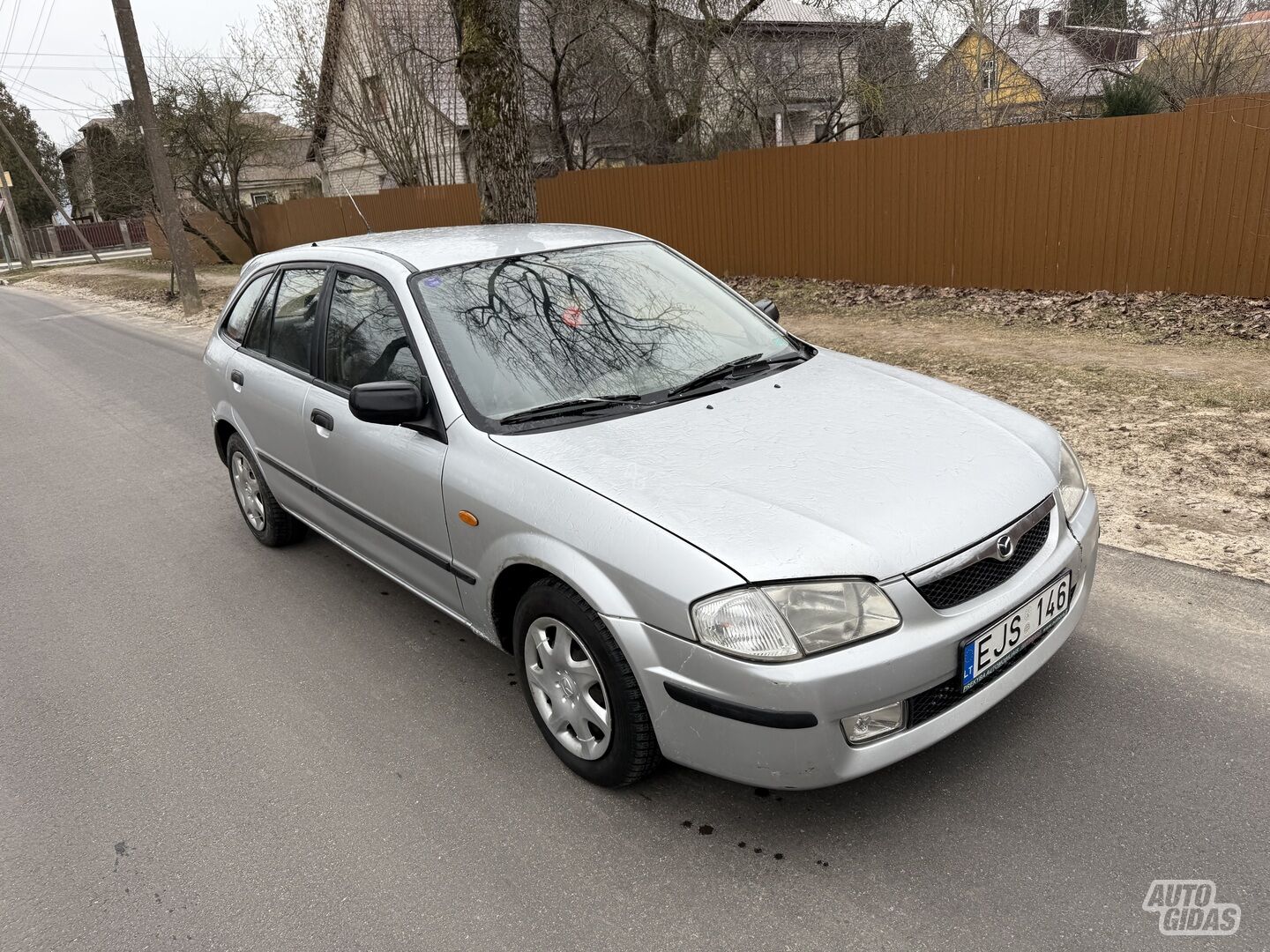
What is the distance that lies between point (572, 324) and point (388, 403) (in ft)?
2.67

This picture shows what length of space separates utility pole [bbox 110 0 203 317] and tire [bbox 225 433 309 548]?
49.4 ft

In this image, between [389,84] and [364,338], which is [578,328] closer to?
[364,338]

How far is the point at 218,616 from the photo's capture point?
180 inches

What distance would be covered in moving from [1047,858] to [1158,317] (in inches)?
322

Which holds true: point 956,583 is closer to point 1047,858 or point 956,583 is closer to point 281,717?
point 1047,858

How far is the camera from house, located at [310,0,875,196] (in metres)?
16.8

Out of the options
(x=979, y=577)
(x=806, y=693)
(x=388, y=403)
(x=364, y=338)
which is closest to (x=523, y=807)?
(x=806, y=693)

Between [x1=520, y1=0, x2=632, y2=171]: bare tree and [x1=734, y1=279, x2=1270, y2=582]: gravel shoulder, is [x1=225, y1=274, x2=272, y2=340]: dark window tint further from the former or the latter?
[x1=520, y1=0, x2=632, y2=171]: bare tree

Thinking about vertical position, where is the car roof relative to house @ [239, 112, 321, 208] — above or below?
below

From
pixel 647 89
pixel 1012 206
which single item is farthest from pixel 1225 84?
pixel 647 89

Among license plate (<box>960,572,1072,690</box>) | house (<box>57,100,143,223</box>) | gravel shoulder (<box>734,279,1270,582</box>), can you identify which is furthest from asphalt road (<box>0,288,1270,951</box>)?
house (<box>57,100,143,223</box>)

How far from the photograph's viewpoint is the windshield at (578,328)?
11.2 ft

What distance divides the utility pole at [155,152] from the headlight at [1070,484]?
740 inches

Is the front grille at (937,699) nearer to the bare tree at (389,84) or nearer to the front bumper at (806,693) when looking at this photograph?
the front bumper at (806,693)
